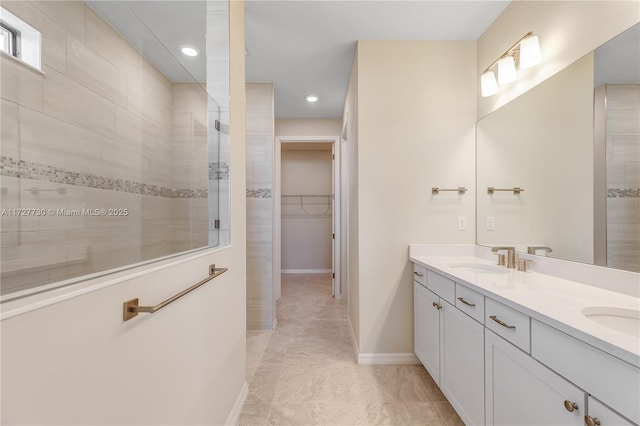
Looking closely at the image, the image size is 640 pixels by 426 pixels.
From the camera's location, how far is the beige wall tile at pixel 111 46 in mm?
1091

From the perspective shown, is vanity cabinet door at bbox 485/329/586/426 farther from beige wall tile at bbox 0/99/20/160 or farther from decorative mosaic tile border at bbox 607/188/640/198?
beige wall tile at bbox 0/99/20/160

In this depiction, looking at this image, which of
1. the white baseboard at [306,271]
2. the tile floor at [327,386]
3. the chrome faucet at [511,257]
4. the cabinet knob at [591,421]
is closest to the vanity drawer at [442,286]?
the chrome faucet at [511,257]

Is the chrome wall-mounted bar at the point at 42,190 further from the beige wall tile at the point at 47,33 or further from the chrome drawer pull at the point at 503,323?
the chrome drawer pull at the point at 503,323

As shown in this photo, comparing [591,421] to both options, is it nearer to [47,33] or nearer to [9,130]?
[9,130]

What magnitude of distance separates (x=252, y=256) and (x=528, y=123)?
8.59ft

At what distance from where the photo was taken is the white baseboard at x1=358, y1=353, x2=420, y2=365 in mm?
2238

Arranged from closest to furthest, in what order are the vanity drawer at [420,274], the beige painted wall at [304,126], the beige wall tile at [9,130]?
the beige wall tile at [9,130] < the vanity drawer at [420,274] < the beige painted wall at [304,126]

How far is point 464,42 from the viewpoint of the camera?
2289mm

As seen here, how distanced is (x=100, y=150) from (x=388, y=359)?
231 cm

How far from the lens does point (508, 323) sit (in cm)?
114

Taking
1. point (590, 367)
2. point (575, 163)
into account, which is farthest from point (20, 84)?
point (575, 163)

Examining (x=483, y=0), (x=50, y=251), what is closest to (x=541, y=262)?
(x=483, y=0)

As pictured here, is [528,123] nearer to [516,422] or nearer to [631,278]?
[631,278]

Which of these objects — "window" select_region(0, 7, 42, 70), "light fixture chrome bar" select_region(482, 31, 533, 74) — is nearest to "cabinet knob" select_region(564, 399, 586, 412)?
"window" select_region(0, 7, 42, 70)
